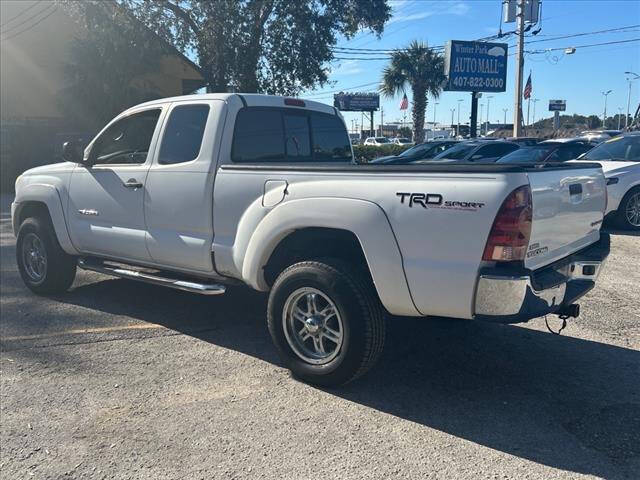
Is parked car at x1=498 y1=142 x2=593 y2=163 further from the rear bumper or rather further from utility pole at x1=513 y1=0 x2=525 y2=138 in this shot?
utility pole at x1=513 y1=0 x2=525 y2=138

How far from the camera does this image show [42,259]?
6500 mm

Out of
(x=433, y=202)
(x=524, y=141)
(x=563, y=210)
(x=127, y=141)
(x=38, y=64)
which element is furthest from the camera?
(x=38, y=64)

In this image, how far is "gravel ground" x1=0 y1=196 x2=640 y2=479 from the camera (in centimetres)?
321

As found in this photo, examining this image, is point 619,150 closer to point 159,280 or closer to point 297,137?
point 297,137

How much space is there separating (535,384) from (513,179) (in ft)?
5.56

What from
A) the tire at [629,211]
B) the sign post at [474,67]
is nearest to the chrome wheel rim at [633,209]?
the tire at [629,211]

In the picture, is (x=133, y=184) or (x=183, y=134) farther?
(x=133, y=184)

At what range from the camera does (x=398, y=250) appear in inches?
140

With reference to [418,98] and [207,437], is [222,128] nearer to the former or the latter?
[207,437]

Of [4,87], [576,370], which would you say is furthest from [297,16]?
[576,370]

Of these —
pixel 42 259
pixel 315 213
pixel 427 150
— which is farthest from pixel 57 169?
pixel 427 150

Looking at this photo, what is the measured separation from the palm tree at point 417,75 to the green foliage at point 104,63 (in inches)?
615

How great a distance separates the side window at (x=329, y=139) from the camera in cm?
568

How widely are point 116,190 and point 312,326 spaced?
257 cm
